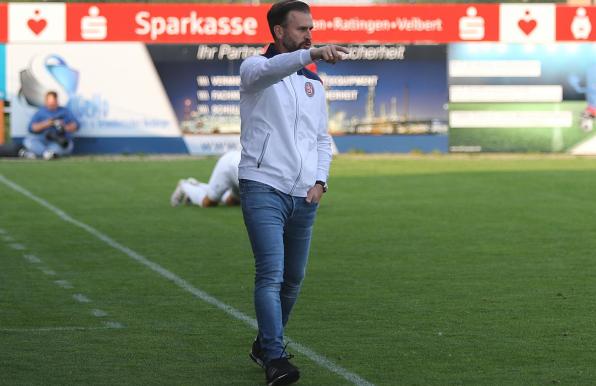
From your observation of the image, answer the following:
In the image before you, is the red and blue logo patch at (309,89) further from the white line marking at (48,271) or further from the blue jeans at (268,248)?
the white line marking at (48,271)

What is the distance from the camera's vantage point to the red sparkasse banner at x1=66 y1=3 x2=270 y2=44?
36594mm

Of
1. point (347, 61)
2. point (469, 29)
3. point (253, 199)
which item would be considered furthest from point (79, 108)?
point (253, 199)

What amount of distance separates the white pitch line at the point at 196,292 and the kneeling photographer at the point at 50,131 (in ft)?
42.6

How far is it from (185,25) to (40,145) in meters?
4.47

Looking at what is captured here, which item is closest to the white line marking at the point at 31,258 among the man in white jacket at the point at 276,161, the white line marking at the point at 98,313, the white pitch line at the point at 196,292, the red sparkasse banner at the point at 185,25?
the white pitch line at the point at 196,292

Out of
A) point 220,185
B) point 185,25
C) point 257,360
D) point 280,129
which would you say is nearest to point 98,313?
point 257,360

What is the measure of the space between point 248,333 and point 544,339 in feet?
6.18

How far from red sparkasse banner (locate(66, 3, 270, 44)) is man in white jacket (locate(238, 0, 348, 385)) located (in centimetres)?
2870

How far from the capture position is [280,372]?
25.8 feet

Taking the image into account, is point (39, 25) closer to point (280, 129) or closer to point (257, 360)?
point (257, 360)

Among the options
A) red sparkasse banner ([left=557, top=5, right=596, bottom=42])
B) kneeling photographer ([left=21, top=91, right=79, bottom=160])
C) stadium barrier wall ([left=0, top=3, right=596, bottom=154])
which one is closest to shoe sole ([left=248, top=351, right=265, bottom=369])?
kneeling photographer ([left=21, top=91, right=79, bottom=160])

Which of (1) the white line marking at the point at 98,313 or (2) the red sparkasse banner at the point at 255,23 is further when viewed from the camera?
(2) the red sparkasse banner at the point at 255,23

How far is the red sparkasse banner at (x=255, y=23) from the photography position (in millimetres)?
36500

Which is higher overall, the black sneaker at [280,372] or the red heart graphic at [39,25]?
the red heart graphic at [39,25]
